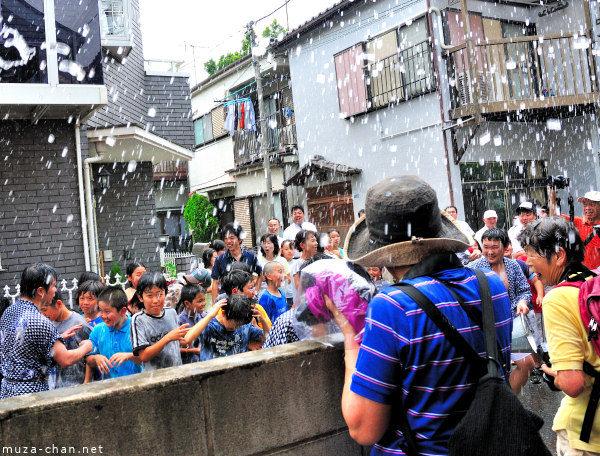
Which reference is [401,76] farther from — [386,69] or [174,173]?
[174,173]

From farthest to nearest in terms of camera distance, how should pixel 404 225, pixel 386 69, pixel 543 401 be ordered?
pixel 386 69, pixel 543 401, pixel 404 225

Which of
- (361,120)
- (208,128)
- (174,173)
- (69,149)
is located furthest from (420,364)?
(174,173)

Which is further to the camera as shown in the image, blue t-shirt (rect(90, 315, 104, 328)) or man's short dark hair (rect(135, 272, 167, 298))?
blue t-shirt (rect(90, 315, 104, 328))

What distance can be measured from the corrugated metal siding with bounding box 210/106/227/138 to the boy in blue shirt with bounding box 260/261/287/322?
1888 cm

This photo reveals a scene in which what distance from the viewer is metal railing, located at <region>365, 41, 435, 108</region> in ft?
46.6

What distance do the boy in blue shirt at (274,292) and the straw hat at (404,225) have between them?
155 inches

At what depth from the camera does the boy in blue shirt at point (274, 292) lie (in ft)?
18.8

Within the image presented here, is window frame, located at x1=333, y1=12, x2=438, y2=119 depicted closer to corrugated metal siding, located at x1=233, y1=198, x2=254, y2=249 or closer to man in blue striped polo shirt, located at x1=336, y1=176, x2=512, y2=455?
corrugated metal siding, located at x1=233, y1=198, x2=254, y2=249

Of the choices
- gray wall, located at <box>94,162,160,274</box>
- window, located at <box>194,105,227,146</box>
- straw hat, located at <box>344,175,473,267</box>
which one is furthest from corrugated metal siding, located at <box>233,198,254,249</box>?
straw hat, located at <box>344,175,473,267</box>

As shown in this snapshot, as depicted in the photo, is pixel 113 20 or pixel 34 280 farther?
pixel 113 20

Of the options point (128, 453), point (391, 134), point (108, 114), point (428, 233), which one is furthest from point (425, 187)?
point (391, 134)

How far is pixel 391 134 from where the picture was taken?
15492mm

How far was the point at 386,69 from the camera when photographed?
50.6ft

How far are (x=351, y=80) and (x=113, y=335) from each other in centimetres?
1356
